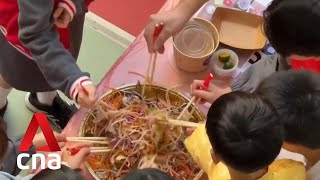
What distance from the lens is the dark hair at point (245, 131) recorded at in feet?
2.55

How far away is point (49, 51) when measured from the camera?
1.08 meters

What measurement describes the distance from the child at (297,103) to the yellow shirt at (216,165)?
5cm

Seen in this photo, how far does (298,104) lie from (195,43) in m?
0.39

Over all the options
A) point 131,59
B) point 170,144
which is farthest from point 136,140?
point 131,59

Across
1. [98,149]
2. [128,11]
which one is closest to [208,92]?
[98,149]

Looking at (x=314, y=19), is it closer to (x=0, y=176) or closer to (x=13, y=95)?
(x=0, y=176)

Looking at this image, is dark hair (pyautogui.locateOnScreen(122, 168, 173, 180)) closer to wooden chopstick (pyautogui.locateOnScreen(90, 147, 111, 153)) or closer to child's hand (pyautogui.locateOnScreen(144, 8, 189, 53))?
wooden chopstick (pyautogui.locateOnScreen(90, 147, 111, 153))

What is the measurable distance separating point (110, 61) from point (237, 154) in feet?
3.67

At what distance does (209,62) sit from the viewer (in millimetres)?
1199

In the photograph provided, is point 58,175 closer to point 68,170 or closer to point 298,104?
point 68,170

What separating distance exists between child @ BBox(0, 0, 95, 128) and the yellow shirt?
0.68 feet

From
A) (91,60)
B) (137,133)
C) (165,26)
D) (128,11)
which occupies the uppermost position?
(165,26)

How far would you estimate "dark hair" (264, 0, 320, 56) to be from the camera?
940 millimetres

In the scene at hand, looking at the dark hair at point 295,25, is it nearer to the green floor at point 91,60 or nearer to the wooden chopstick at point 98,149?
the wooden chopstick at point 98,149
